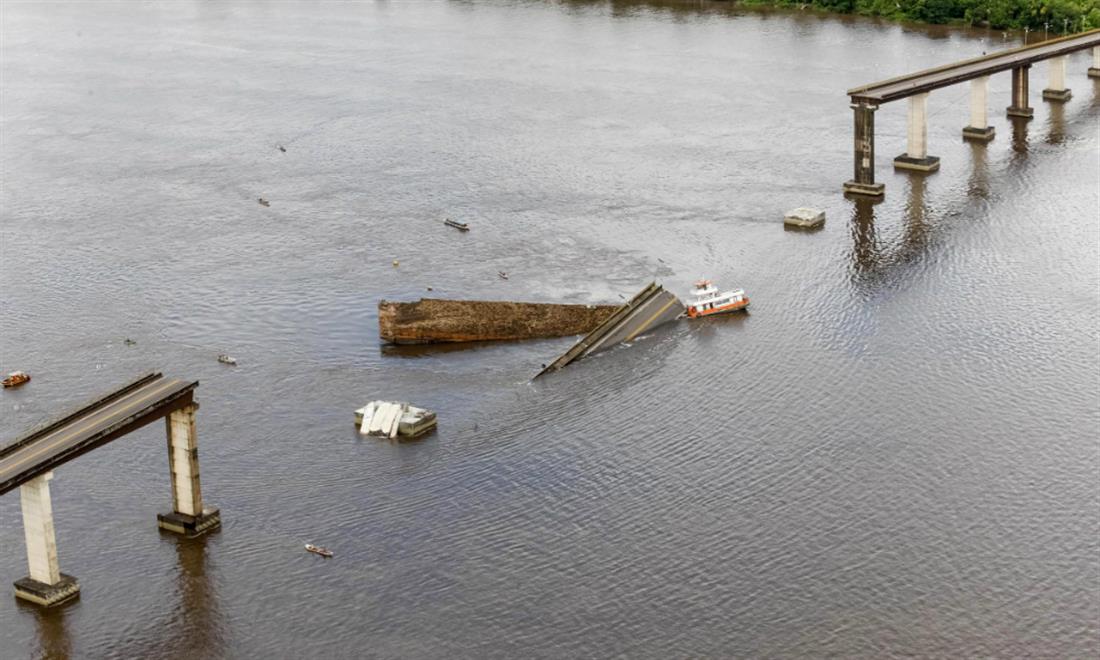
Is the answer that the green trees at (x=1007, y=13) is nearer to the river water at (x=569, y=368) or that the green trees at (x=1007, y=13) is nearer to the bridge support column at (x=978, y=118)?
the river water at (x=569, y=368)

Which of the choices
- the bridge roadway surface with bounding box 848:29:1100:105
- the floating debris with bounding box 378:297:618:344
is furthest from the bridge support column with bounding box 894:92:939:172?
Answer: the floating debris with bounding box 378:297:618:344

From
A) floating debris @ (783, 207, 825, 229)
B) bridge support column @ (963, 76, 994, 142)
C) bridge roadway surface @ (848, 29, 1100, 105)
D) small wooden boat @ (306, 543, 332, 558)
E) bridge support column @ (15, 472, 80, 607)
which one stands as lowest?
small wooden boat @ (306, 543, 332, 558)

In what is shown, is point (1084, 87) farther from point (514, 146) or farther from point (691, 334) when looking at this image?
point (691, 334)

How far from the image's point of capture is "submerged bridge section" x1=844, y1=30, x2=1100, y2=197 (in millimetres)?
92500

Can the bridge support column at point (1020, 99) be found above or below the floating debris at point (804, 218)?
above

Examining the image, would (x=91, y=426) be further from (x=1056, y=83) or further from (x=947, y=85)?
(x=1056, y=83)

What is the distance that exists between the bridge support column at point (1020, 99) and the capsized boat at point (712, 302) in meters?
44.8

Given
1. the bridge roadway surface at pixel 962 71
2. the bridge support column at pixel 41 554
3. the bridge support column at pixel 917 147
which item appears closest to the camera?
the bridge support column at pixel 41 554

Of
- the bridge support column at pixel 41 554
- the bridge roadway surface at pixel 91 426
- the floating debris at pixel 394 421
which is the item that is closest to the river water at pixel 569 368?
the floating debris at pixel 394 421

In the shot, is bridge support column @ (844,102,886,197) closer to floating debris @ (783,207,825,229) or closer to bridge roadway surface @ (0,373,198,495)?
floating debris @ (783,207,825,229)

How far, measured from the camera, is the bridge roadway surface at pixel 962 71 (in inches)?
3681

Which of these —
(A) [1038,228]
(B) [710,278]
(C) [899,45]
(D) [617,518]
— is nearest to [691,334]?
(B) [710,278]

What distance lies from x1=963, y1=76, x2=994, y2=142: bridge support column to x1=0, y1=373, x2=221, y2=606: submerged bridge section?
66026 mm

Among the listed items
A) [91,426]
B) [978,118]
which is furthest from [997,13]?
[91,426]
